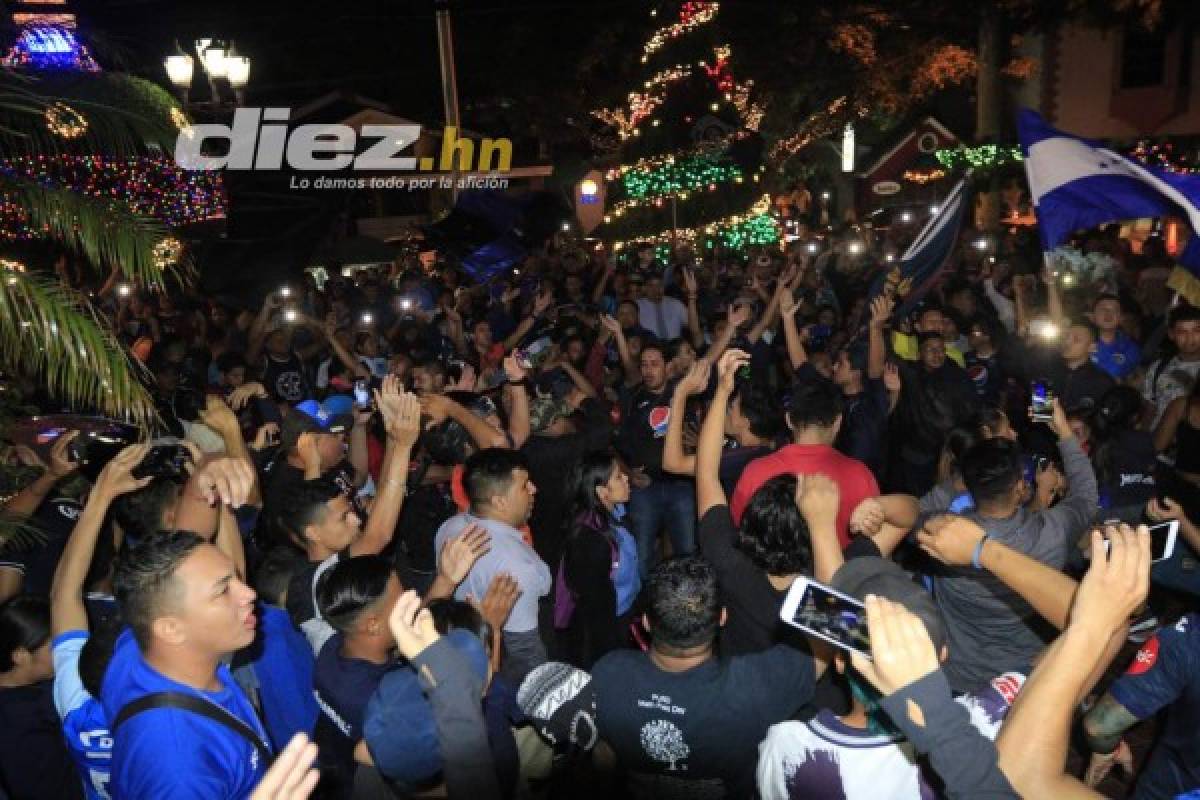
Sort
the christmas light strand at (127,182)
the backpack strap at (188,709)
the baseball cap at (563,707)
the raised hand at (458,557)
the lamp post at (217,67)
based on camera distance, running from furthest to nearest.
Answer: the lamp post at (217,67), the christmas light strand at (127,182), the raised hand at (458,557), the baseball cap at (563,707), the backpack strap at (188,709)

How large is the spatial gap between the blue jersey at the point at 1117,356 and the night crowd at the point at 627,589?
Answer: 3cm

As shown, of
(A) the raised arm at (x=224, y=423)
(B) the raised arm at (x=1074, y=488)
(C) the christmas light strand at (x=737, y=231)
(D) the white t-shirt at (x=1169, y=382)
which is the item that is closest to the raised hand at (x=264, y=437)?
(A) the raised arm at (x=224, y=423)

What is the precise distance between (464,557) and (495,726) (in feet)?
2.42

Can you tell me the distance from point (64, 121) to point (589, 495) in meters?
3.06

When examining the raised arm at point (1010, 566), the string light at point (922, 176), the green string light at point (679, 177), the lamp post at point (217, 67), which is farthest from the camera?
the string light at point (922, 176)

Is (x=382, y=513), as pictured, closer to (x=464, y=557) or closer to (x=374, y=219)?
(x=464, y=557)

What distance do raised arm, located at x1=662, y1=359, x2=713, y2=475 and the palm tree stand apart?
2.36 m

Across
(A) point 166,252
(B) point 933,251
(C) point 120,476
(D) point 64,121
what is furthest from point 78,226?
(B) point 933,251

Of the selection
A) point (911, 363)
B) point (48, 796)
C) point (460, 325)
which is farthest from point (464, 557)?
point (460, 325)

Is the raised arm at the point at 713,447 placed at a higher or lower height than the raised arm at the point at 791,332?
lower

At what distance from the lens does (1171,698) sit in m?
3.31

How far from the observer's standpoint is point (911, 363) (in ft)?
25.5

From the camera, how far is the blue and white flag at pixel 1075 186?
7426 mm

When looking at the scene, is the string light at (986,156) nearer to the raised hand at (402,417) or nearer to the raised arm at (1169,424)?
the raised arm at (1169,424)
